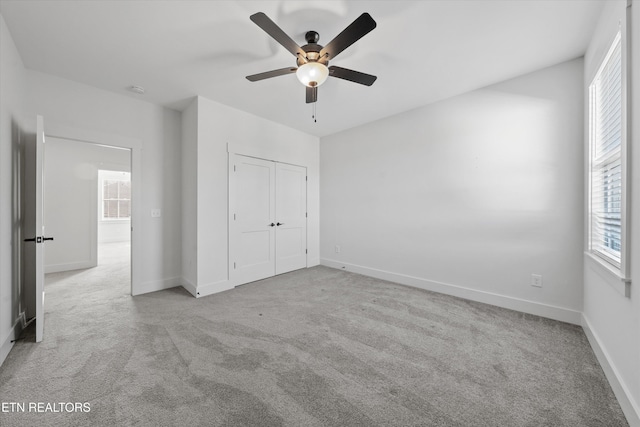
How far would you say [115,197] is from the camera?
8.00 metres

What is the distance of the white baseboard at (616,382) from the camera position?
1.32m

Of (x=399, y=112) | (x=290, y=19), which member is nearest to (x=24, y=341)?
(x=290, y=19)

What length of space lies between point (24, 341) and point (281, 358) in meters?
2.34

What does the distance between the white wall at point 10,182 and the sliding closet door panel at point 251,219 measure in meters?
2.06

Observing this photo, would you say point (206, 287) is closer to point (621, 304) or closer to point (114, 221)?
point (621, 304)

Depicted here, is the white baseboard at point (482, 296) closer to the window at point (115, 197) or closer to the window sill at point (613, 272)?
the window sill at point (613, 272)

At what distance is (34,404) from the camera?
146 centimetres

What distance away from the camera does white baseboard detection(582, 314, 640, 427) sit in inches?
51.9

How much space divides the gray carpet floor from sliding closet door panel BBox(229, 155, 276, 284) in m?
0.90

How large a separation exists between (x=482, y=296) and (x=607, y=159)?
187cm

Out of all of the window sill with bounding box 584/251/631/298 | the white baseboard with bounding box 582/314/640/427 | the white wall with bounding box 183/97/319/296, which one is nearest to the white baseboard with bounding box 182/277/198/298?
the white wall with bounding box 183/97/319/296

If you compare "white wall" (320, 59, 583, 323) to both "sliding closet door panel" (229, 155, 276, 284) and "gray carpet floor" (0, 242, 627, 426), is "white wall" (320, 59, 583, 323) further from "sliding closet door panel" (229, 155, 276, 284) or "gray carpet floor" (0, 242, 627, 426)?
"sliding closet door panel" (229, 155, 276, 284)

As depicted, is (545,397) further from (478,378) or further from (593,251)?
(593,251)

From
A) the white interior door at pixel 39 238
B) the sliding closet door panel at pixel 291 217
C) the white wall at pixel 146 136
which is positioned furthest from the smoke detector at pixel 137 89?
the sliding closet door panel at pixel 291 217
